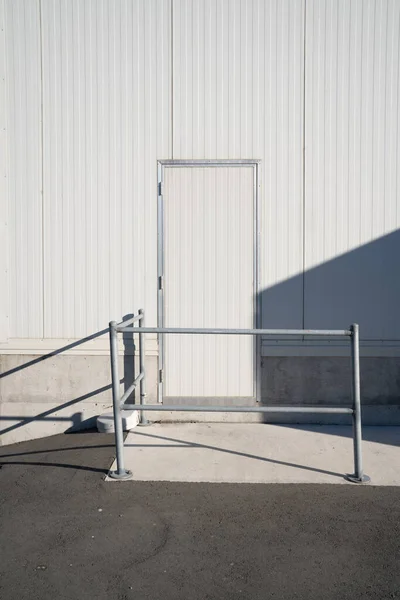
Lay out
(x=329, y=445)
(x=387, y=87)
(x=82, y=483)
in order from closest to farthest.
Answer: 1. (x=82, y=483)
2. (x=329, y=445)
3. (x=387, y=87)

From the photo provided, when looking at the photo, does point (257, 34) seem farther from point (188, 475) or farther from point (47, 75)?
point (188, 475)

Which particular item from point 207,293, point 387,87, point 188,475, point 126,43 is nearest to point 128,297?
point 207,293

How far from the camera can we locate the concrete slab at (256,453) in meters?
4.41

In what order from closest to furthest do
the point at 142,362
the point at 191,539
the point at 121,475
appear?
the point at 191,539 → the point at 121,475 → the point at 142,362

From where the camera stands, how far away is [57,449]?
17.1 ft

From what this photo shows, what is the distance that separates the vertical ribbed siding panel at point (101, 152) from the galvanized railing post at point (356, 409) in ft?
7.26

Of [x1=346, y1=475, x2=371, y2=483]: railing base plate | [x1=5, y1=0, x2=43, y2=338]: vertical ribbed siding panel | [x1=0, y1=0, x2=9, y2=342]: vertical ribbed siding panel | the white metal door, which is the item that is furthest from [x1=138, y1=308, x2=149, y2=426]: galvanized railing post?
[x1=346, y1=475, x2=371, y2=483]: railing base plate

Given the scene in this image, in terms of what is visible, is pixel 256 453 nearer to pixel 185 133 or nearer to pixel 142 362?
pixel 142 362

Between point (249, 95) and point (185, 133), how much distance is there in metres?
0.72

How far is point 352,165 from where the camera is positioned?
573 centimetres

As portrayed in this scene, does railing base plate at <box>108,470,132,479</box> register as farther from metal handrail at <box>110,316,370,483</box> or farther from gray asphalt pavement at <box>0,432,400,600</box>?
gray asphalt pavement at <box>0,432,400,600</box>

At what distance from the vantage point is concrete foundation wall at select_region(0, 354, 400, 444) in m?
5.76

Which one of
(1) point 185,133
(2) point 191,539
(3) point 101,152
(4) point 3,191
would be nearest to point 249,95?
(1) point 185,133

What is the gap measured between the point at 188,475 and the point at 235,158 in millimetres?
3013
